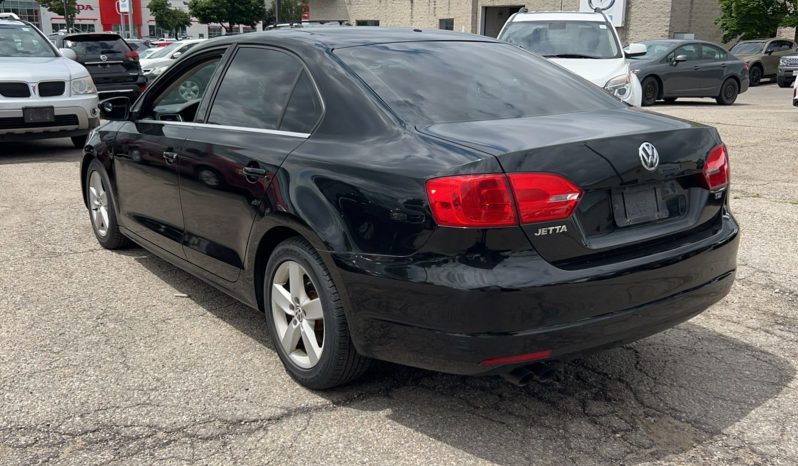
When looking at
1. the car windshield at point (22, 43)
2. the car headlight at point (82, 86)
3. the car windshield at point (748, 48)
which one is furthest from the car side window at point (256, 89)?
the car windshield at point (748, 48)

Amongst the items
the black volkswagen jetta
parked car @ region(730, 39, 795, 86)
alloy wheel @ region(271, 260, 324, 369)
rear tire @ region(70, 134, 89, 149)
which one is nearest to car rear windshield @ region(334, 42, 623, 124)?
the black volkswagen jetta

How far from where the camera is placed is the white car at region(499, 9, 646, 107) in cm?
984

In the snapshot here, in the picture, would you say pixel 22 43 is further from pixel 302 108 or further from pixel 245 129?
pixel 302 108

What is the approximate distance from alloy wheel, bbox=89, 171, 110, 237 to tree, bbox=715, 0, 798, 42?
3331cm

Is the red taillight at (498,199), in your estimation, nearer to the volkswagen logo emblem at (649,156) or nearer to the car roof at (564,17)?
the volkswagen logo emblem at (649,156)

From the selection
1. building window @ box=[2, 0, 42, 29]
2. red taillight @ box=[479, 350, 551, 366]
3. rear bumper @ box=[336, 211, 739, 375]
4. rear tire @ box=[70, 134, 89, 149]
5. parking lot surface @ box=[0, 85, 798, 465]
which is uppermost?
building window @ box=[2, 0, 42, 29]

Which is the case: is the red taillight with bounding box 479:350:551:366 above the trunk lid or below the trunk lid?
below

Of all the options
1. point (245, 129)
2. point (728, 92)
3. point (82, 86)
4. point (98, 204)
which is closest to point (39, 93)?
point (82, 86)

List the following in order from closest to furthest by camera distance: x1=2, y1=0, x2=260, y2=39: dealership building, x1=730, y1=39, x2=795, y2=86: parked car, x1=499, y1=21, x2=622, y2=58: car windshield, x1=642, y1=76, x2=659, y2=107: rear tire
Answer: x1=499, y1=21, x2=622, y2=58: car windshield
x1=642, y1=76, x2=659, y2=107: rear tire
x1=730, y1=39, x2=795, y2=86: parked car
x1=2, y1=0, x2=260, y2=39: dealership building

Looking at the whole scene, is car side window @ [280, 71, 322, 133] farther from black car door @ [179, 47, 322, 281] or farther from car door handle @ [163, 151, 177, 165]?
car door handle @ [163, 151, 177, 165]

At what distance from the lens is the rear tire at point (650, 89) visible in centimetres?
1844

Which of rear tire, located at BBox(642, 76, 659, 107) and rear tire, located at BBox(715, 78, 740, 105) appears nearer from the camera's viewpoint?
rear tire, located at BBox(642, 76, 659, 107)

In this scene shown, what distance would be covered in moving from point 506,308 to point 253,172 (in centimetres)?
150

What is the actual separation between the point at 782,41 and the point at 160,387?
1216 inches
